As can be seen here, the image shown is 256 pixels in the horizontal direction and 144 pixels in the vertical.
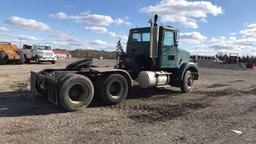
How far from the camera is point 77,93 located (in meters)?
10.6

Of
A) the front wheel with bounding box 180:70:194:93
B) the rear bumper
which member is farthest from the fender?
the rear bumper

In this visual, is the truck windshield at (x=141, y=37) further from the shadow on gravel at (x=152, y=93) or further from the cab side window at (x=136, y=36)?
the shadow on gravel at (x=152, y=93)

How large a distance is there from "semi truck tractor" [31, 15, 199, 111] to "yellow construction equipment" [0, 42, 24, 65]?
19.5m

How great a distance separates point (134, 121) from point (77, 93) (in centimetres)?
220

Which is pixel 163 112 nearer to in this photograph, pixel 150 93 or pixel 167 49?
pixel 150 93

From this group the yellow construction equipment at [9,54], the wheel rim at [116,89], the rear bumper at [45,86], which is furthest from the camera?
the yellow construction equipment at [9,54]

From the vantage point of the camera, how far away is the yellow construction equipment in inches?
1230

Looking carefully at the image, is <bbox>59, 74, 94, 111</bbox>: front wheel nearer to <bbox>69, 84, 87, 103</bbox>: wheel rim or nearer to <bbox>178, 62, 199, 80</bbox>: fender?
<bbox>69, 84, 87, 103</bbox>: wheel rim

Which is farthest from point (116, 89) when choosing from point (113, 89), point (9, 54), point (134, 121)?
point (9, 54)

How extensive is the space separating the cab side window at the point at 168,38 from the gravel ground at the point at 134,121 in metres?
2.15

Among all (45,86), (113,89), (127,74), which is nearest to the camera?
(45,86)

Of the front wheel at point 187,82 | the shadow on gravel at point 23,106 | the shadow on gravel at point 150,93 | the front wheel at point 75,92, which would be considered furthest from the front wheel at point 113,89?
the front wheel at point 187,82

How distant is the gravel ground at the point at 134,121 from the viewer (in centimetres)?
766

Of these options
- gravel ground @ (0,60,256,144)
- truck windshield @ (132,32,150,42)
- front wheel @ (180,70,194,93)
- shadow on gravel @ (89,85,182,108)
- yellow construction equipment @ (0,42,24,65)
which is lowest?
gravel ground @ (0,60,256,144)
